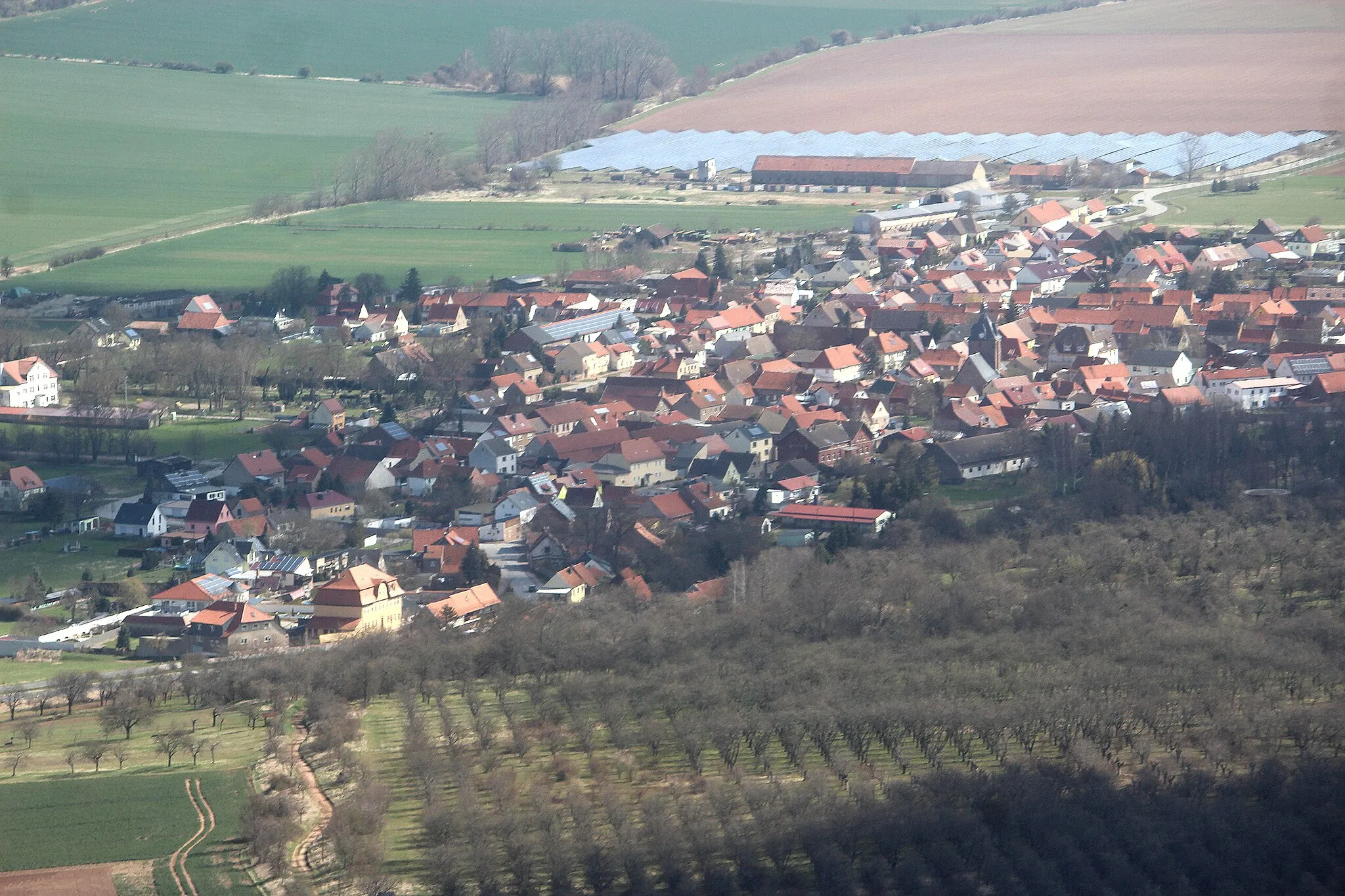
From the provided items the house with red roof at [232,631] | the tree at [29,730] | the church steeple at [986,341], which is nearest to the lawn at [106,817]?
the tree at [29,730]

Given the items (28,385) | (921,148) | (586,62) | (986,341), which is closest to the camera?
(28,385)

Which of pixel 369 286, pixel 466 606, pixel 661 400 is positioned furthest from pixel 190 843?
pixel 369 286

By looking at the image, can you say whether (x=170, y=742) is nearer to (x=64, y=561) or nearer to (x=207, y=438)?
(x=64, y=561)

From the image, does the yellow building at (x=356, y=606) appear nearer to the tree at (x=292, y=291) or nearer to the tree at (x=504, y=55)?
the tree at (x=292, y=291)

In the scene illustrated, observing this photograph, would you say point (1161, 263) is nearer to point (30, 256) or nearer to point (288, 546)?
point (288, 546)

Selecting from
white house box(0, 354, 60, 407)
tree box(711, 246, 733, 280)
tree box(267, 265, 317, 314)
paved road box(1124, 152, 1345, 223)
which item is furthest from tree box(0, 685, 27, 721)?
paved road box(1124, 152, 1345, 223)

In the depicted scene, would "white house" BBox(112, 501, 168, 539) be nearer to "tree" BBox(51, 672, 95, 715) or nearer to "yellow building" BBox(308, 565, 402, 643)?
"yellow building" BBox(308, 565, 402, 643)
